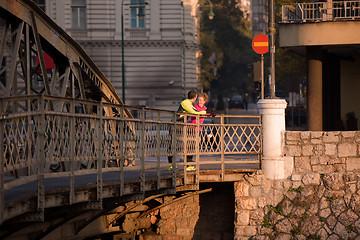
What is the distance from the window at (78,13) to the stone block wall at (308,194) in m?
43.1

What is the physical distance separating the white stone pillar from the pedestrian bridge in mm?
183

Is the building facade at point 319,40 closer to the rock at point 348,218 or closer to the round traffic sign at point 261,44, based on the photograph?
the round traffic sign at point 261,44

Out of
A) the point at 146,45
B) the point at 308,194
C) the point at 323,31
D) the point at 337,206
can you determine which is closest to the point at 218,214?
the point at 308,194

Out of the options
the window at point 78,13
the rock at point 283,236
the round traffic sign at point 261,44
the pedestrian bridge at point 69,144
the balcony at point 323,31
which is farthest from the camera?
the window at point 78,13

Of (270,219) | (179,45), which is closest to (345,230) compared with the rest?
(270,219)

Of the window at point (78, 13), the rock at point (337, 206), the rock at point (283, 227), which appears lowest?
the rock at point (283, 227)

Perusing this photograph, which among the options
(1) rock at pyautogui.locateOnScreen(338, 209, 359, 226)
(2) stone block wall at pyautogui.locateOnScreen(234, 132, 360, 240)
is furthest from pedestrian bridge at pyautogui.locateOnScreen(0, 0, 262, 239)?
(1) rock at pyautogui.locateOnScreen(338, 209, 359, 226)

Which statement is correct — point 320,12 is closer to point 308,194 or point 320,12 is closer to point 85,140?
point 308,194

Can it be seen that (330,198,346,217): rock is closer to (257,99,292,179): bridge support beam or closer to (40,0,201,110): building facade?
(257,99,292,179): bridge support beam

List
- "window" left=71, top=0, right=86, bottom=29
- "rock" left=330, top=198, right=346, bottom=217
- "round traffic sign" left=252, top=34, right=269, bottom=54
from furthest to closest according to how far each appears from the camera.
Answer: "window" left=71, top=0, right=86, bottom=29
"round traffic sign" left=252, top=34, right=269, bottom=54
"rock" left=330, top=198, right=346, bottom=217

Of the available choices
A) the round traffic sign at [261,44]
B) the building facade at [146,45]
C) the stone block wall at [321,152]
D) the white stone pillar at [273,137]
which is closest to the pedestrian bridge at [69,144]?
the white stone pillar at [273,137]

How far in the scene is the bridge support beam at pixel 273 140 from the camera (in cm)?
1645

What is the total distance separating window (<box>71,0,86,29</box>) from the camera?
58.2 meters

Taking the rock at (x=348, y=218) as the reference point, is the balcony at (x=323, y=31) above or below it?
above
